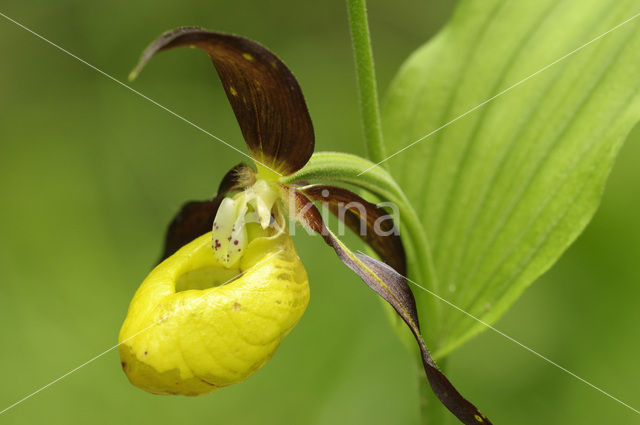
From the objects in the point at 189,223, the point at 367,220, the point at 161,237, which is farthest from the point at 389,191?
the point at 161,237

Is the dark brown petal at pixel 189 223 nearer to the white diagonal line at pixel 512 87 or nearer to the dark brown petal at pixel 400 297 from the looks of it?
the dark brown petal at pixel 400 297

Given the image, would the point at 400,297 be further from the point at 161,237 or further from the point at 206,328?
the point at 161,237

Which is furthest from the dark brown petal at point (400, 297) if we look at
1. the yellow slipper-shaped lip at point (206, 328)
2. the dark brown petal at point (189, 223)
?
the dark brown petal at point (189, 223)

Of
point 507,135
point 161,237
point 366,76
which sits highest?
point 366,76

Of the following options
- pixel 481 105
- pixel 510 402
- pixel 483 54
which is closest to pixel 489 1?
pixel 483 54

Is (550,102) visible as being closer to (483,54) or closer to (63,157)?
(483,54)

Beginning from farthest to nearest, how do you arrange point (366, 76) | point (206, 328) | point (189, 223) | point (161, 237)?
point (161, 237) → point (189, 223) → point (366, 76) → point (206, 328)

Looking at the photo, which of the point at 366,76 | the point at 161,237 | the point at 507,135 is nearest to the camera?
the point at 366,76
